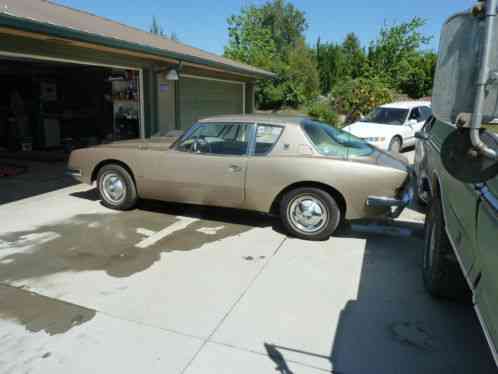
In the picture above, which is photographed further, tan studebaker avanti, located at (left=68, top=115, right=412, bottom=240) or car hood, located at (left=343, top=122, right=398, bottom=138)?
→ car hood, located at (left=343, top=122, right=398, bottom=138)

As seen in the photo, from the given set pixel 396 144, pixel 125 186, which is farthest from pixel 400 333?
pixel 396 144

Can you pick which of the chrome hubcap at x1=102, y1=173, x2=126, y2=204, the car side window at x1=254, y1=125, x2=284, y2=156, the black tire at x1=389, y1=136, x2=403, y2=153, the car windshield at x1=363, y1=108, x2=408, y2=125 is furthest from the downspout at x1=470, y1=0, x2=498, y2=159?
the car windshield at x1=363, y1=108, x2=408, y2=125

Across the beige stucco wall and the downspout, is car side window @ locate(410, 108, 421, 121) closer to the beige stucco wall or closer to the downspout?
the beige stucco wall

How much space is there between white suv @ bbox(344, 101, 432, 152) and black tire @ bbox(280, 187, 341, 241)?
6.71 metres

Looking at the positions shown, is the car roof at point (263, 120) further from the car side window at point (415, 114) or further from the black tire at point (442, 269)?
the car side window at point (415, 114)

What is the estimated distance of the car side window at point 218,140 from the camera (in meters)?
4.95

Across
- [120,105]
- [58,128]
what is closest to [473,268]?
[120,105]

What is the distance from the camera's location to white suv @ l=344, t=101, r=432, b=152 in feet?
35.6

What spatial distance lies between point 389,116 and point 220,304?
10425mm

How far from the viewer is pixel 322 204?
4547mm

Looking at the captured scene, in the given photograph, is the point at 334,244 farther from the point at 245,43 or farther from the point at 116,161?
the point at 245,43

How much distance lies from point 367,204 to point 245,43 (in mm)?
36112

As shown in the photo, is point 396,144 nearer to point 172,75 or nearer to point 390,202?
point 172,75

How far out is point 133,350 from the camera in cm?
265
